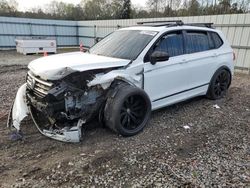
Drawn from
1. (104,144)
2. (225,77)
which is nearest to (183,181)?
(104,144)

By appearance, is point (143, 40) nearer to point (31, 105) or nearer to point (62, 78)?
point (62, 78)

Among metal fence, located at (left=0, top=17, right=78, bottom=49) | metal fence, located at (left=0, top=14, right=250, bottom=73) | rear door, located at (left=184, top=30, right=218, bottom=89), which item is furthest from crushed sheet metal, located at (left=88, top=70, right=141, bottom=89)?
metal fence, located at (left=0, top=17, right=78, bottom=49)

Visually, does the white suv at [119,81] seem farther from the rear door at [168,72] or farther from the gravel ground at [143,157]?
the gravel ground at [143,157]

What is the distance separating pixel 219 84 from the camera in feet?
19.0

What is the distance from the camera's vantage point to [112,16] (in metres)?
25.2

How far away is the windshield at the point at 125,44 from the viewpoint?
4.10 meters

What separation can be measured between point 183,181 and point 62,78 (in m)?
2.13

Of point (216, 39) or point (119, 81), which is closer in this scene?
point (119, 81)

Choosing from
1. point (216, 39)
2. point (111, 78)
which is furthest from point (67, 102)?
point (216, 39)

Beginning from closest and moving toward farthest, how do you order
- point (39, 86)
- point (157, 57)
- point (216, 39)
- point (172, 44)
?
point (39, 86) < point (157, 57) < point (172, 44) < point (216, 39)

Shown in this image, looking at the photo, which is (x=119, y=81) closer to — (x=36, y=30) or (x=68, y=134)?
(x=68, y=134)

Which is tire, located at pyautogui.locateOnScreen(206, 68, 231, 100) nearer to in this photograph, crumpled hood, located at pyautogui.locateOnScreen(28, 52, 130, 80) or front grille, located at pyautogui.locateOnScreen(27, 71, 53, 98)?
crumpled hood, located at pyautogui.locateOnScreen(28, 52, 130, 80)

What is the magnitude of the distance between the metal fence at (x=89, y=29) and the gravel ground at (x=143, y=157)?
569 cm

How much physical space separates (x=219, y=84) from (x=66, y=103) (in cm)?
416
